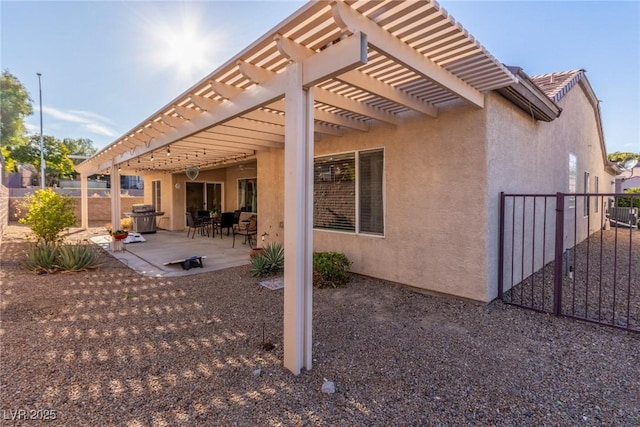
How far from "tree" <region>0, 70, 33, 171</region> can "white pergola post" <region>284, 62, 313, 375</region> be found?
92.3ft

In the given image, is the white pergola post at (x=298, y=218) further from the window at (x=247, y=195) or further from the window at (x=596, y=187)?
the window at (x=596, y=187)

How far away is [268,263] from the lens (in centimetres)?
607

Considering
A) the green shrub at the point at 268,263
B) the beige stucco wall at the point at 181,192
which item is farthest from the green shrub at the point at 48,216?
the beige stucco wall at the point at 181,192

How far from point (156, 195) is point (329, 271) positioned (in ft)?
42.0

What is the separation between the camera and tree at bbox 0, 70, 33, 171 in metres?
21.3

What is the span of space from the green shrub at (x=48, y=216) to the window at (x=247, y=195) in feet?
18.1

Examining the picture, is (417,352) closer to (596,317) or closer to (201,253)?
(596,317)

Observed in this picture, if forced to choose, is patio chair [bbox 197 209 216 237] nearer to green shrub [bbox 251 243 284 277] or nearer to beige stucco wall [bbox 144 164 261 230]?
beige stucco wall [bbox 144 164 261 230]

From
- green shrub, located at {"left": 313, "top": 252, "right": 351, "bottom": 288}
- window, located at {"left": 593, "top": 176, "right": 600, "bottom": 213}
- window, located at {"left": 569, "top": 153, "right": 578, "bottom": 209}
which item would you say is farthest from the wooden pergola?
window, located at {"left": 593, "top": 176, "right": 600, "bottom": 213}

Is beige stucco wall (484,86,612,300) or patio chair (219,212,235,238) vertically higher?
beige stucco wall (484,86,612,300)

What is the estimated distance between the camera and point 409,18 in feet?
7.96

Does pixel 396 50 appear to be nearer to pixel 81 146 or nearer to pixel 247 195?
pixel 247 195

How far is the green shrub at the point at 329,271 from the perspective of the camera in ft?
17.6

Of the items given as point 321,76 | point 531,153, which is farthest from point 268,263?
point 531,153
